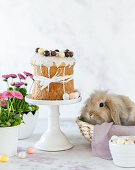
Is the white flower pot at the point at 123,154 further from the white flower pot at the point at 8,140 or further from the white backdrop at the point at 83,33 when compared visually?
the white backdrop at the point at 83,33

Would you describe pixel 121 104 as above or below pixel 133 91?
above

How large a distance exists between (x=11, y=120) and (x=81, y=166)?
379mm

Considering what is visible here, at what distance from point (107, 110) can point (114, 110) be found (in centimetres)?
4

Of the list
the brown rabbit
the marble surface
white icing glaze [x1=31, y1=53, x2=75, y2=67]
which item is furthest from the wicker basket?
the marble surface

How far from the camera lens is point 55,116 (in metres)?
1.73

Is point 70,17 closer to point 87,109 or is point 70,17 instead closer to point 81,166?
point 87,109

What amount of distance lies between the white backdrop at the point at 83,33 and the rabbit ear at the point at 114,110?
126cm

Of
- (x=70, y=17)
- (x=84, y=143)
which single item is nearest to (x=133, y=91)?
(x=70, y=17)

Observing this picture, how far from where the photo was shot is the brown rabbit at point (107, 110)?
166 centimetres

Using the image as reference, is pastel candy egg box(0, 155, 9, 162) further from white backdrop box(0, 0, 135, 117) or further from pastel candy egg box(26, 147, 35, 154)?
white backdrop box(0, 0, 135, 117)

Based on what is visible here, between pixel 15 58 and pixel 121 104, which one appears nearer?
pixel 121 104

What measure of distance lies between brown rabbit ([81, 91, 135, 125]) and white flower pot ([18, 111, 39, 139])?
0.30 meters

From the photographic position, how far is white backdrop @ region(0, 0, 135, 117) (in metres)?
2.86

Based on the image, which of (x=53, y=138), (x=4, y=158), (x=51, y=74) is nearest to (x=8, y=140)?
(x=4, y=158)
